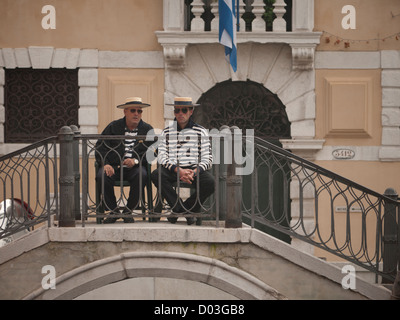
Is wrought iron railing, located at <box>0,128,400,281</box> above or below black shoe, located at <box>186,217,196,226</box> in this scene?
above

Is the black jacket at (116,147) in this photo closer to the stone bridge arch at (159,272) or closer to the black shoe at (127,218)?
the black shoe at (127,218)

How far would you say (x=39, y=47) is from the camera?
14094 millimetres

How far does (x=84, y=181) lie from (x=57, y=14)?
19.3 ft

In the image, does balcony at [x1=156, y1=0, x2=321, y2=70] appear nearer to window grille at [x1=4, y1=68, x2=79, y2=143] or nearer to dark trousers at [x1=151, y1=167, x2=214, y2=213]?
window grille at [x1=4, y1=68, x2=79, y2=143]

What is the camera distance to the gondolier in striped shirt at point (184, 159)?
29.6 feet

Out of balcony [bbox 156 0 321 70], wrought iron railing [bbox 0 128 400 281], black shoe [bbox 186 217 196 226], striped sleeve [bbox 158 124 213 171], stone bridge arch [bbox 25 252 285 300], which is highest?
balcony [bbox 156 0 321 70]

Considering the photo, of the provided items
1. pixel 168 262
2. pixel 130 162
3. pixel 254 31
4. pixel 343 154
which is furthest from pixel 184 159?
pixel 343 154

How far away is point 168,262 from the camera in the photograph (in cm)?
895

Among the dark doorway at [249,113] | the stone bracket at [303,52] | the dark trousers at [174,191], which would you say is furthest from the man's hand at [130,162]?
the stone bracket at [303,52]

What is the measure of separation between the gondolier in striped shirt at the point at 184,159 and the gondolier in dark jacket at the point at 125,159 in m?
0.23

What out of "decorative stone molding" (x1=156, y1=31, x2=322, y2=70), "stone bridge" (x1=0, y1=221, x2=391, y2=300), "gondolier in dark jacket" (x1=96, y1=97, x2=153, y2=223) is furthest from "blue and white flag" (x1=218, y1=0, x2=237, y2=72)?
"stone bridge" (x1=0, y1=221, x2=391, y2=300)

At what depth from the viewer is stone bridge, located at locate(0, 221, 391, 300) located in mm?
8875
